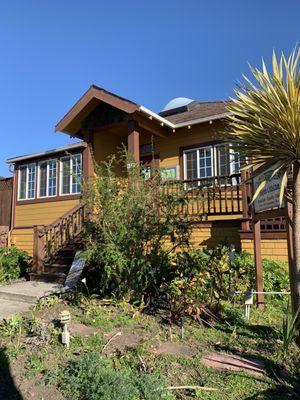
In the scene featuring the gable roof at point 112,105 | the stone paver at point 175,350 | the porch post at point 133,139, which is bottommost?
the stone paver at point 175,350

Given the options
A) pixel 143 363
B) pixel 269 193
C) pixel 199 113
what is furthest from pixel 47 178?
pixel 143 363

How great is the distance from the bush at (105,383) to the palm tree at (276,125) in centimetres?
221

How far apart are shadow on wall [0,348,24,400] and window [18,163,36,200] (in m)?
12.1

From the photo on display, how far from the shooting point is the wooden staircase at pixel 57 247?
10406 millimetres

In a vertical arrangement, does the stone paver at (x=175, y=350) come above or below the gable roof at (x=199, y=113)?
below

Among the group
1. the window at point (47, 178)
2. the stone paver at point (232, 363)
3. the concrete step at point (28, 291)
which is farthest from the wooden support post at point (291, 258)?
the window at point (47, 178)

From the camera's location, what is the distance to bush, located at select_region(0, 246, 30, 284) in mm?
11172

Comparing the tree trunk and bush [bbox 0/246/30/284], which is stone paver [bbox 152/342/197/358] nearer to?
the tree trunk

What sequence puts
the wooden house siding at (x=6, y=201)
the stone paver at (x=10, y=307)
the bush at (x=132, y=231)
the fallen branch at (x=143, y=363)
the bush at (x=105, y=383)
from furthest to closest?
the wooden house siding at (x=6, y=201) → the stone paver at (x=10, y=307) → the bush at (x=132, y=231) → the fallen branch at (x=143, y=363) → the bush at (x=105, y=383)

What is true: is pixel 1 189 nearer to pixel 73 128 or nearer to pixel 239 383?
pixel 73 128

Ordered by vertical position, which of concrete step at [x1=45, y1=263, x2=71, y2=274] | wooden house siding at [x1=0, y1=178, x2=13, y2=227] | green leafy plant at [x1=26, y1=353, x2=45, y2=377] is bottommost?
green leafy plant at [x1=26, y1=353, x2=45, y2=377]

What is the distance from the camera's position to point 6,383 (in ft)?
14.0

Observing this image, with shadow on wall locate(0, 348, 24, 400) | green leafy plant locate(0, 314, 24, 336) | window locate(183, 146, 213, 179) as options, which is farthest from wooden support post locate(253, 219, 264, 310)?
window locate(183, 146, 213, 179)

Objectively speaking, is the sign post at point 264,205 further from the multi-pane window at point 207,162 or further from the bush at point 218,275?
the multi-pane window at point 207,162
